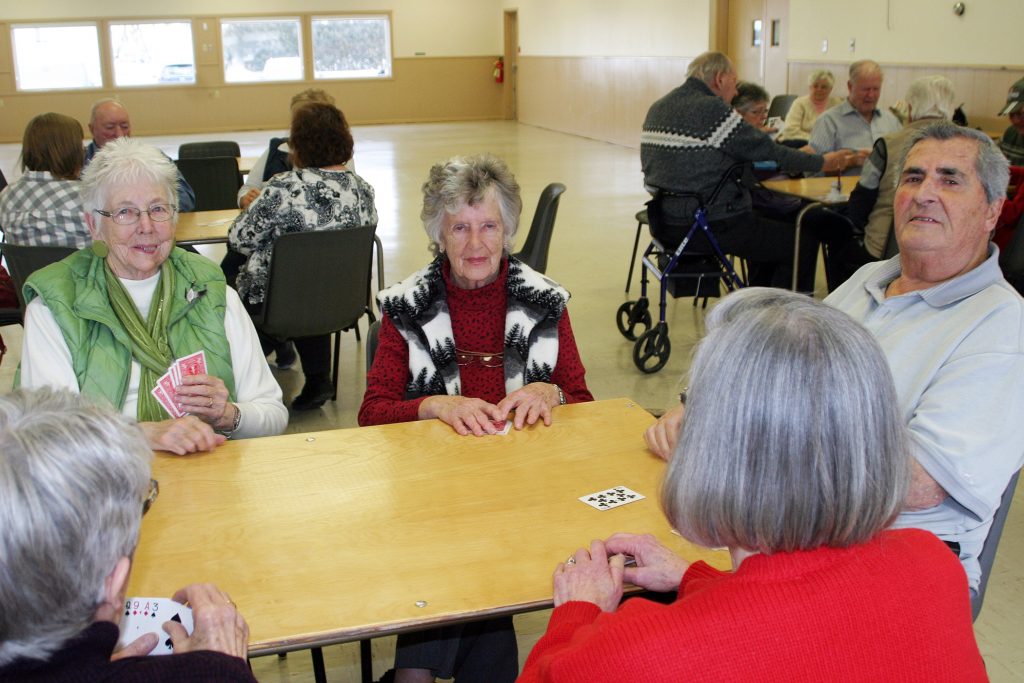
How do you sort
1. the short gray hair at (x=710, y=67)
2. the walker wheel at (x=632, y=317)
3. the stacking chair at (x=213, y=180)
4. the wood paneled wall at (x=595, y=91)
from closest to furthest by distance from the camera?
the short gray hair at (x=710, y=67)
the walker wheel at (x=632, y=317)
the stacking chair at (x=213, y=180)
the wood paneled wall at (x=595, y=91)

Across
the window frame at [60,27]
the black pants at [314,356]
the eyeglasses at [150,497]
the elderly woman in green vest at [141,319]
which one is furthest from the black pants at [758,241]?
the window frame at [60,27]

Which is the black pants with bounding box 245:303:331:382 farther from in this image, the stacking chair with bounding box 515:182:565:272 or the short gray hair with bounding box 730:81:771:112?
the short gray hair with bounding box 730:81:771:112

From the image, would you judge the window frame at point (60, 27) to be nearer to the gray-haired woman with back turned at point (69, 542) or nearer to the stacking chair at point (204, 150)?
the stacking chair at point (204, 150)

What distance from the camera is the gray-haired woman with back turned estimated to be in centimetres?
105

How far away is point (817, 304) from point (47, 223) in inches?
149

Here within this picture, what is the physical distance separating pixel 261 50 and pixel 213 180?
14.6 metres

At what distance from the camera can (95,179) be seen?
2.40m

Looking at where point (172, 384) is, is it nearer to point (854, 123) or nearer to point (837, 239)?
point (837, 239)

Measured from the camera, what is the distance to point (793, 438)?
3.63ft

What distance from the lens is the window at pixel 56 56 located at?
18359mm

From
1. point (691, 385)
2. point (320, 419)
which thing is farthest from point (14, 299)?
point (691, 385)

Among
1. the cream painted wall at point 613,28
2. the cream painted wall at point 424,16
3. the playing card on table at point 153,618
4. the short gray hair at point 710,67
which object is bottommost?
the playing card on table at point 153,618

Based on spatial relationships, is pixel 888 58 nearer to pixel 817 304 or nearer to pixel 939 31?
pixel 939 31

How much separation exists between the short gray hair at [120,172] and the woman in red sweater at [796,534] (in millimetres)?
1734
